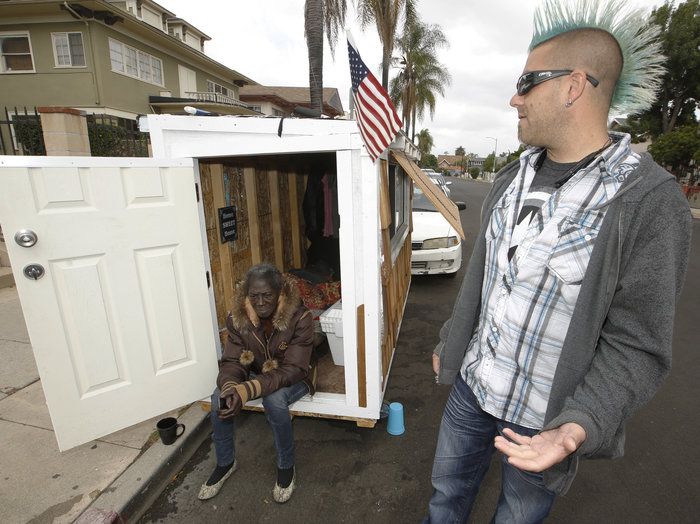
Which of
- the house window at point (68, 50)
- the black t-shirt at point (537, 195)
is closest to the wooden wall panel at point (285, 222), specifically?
the black t-shirt at point (537, 195)

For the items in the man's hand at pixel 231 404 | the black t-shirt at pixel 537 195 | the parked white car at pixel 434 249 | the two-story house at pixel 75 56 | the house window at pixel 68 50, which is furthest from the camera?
the house window at pixel 68 50

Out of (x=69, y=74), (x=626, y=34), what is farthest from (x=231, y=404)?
(x=69, y=74)

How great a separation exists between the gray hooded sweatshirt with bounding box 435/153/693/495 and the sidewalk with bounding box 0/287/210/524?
8.40 feet

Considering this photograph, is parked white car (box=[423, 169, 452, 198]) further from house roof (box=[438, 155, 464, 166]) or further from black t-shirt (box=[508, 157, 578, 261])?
house roof (box=[438, 155, 464, 166])

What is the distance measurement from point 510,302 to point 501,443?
49 centimetres

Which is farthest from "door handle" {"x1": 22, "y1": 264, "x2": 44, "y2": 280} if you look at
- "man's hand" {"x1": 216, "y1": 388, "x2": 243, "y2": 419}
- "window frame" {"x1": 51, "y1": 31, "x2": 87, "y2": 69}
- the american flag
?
"window frame" {"x1": 51, "y1": 31, "x2": 87, "y2": 69}

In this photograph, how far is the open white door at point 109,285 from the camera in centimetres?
229

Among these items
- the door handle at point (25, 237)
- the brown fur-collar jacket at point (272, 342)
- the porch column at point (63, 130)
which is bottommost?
the brown fur-collar jacket at point (272, 342)

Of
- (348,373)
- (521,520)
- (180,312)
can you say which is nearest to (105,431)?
(180,312)

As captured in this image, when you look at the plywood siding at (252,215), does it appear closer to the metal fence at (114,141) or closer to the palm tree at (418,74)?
the metal fence at (114,141)

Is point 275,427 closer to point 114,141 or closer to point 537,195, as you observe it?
point 537,195

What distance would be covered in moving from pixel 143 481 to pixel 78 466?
549 mm

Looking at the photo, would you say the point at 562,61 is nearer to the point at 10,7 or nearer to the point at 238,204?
the point at 238,204

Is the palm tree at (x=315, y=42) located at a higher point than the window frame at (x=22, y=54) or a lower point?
lower
